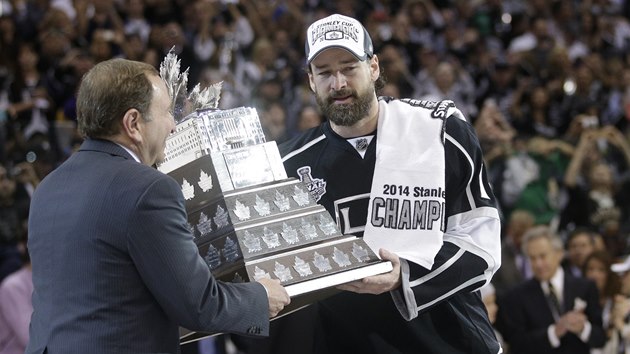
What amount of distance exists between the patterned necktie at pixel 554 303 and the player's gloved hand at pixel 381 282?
3.70 meters

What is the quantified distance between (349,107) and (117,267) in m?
1.57

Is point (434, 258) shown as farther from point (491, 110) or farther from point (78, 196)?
point (491, 110)

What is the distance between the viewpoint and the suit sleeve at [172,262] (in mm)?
2979

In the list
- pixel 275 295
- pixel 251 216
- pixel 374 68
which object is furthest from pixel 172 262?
pixel 374 68

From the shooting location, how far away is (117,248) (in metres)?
3.00

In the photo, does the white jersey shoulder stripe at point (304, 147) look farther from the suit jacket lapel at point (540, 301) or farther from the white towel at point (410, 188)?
the suit jacket lapel at point (540, 301)

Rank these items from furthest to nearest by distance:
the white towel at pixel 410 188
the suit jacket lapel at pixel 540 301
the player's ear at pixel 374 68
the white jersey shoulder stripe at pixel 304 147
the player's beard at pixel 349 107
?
the suit jacket lapel at pixel 540 301 → the white jersey shoulder stripe at pixel 304 147 → the player's ear at pixel 374 68 → the player's beard at pixel 349 107 → the white towel at pixel 410 188

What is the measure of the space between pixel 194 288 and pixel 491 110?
7.74 m

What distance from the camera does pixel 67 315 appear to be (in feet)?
9.84

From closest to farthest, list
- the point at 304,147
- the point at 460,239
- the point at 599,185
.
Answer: the point at 460,239
the point at 304,147
the point at 599,185

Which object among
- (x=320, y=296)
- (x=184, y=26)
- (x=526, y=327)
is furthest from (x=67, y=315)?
(x=184, y=26)

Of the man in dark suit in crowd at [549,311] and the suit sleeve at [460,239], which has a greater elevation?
the suit sleeve at [460,239]

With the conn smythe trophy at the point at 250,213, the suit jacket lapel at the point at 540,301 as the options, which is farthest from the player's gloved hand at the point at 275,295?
the suit jacket lapel at the point at 540,301

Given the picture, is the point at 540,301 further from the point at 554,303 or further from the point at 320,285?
the point at 320,285
